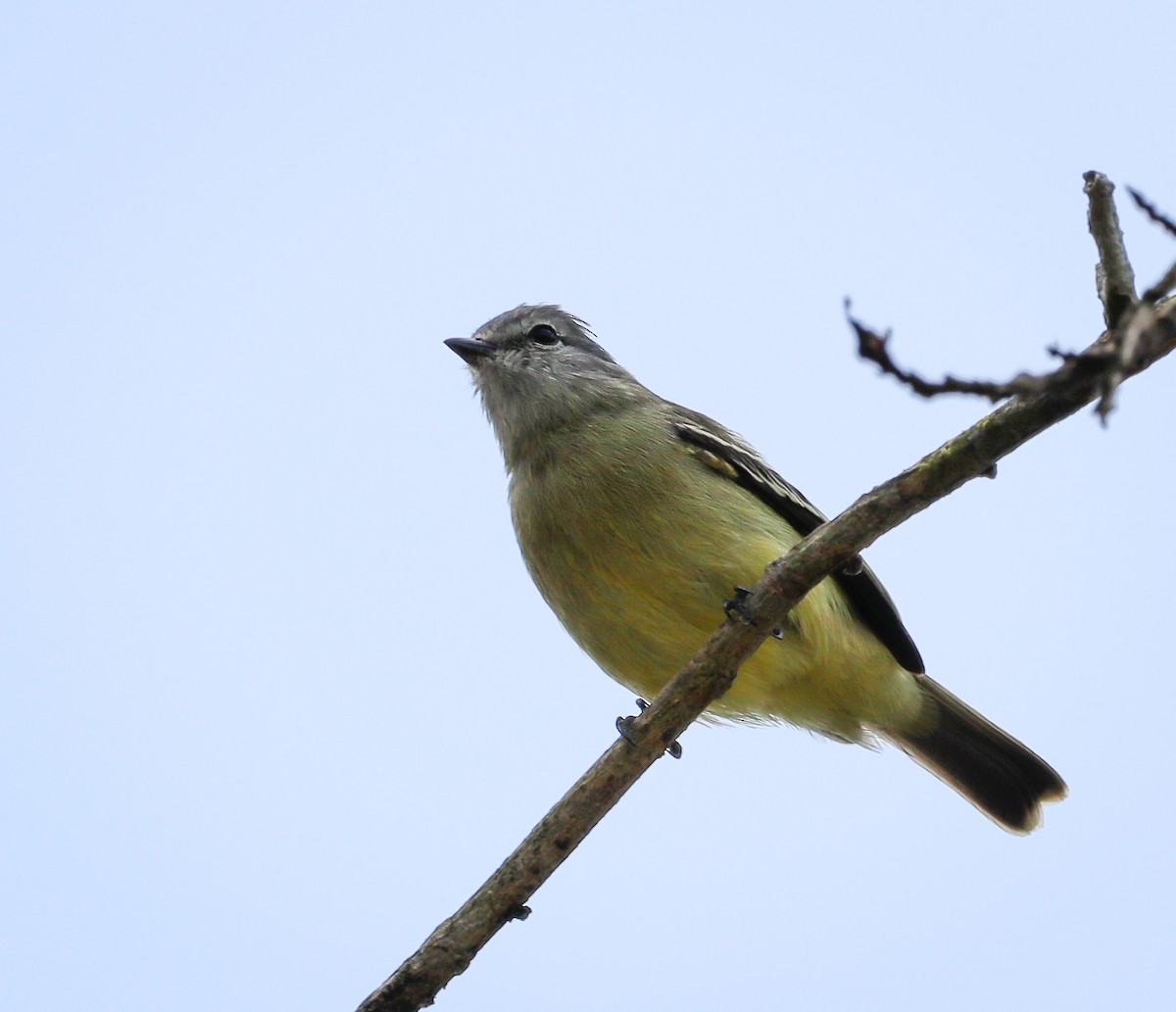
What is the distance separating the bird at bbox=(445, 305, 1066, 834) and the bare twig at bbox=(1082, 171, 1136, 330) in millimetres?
2988

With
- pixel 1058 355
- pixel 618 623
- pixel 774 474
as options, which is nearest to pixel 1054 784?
pixel 774 474

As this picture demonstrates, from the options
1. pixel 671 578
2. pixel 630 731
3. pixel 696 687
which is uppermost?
pixel 671 578

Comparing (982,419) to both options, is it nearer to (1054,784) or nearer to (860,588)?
(860,588)

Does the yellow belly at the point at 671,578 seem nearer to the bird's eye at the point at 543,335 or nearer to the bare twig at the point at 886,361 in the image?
the bird's eye at the point at 543,335

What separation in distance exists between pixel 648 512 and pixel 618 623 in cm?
61

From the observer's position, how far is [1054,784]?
8031 millimetres

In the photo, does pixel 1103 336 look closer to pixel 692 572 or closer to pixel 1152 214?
pixel 1152 214

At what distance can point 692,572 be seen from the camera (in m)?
6.46

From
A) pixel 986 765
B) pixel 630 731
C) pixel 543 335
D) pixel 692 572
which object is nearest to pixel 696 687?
pixel 630 731

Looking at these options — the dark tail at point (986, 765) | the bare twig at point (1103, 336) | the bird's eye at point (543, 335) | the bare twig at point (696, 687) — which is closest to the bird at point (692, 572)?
the dark tail at point (986, 765)

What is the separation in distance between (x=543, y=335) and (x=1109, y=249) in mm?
5334

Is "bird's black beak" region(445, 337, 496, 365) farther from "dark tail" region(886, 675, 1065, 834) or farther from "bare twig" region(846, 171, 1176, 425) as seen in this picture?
"bare twig" region(846, 171, 1176, 425)

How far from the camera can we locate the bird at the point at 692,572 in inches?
259

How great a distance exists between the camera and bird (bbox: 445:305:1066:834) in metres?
6.59
